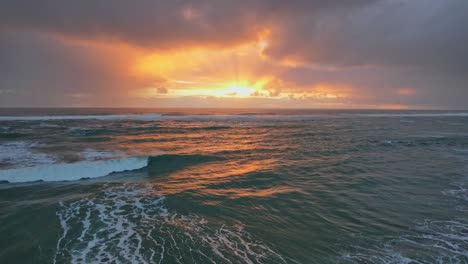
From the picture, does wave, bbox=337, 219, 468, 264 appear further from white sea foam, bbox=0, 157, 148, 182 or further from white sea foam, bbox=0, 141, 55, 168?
white sea foam, bbox=0, 141, 55, 168

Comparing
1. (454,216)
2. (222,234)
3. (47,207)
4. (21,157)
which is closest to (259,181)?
(222,234)

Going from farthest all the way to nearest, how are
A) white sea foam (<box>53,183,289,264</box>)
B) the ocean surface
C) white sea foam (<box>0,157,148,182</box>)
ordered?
white sea foam (<box>0,157,148,182</box>), the ocean surface, white sea foam (<box>53,183,289,264</box>)

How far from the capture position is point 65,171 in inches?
543

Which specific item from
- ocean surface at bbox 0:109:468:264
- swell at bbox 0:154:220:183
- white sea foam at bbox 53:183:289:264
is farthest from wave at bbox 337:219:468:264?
swell at bbox 0:154:220:183

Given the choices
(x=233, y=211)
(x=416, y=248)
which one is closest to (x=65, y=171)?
(x=233, y=211)

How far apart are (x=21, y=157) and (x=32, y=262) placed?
15.1 meters

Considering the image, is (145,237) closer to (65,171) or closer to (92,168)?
(92,168)

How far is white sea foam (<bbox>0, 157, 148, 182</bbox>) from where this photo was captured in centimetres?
1304

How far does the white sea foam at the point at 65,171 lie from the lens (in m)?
13.0

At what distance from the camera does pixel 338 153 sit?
19.9 metres

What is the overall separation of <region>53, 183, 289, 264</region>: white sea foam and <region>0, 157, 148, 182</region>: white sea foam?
14.6 ft

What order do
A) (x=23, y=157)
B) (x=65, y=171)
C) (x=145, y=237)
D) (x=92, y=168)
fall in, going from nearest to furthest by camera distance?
(x=145, y=237), (x=65, y=171), (x=92, y=168), (x=23, y=157)

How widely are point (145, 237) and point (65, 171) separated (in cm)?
936

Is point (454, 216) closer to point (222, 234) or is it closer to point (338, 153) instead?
point (222, 234)
